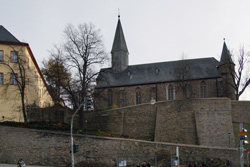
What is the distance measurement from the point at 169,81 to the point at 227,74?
30.7ft

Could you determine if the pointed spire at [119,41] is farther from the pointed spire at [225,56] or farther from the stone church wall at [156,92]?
the pointed spire at [225,56]

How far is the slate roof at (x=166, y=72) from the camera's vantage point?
52.4m

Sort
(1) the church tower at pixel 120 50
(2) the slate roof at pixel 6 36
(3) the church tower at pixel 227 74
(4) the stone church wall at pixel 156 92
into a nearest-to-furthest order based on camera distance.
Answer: (2) the slate roof at pixel 6 36, (3) the church tower at pixel 227 74, (4) the stone church wall at pixel 156 92, (1) the church tower at pixel 120 50

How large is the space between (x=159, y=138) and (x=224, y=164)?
1082 centimetres

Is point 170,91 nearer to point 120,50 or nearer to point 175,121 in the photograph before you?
point 120,50

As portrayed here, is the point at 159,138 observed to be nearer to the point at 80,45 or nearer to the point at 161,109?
the point at 161,109

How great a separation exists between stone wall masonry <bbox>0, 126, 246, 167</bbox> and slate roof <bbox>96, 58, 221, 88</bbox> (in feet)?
71.5

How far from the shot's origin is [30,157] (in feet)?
97.1

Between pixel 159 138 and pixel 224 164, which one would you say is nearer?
pixel 224 164

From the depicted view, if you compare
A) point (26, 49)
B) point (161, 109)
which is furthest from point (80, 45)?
point (161, 109)

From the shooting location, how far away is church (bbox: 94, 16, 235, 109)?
1979 inches

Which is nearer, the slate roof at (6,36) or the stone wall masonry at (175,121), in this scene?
the stone wall masonry at (175,121)

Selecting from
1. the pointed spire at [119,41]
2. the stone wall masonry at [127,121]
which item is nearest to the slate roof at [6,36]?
the stone wall masonry at [127,121]

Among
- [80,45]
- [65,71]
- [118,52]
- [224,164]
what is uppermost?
[118,52]
